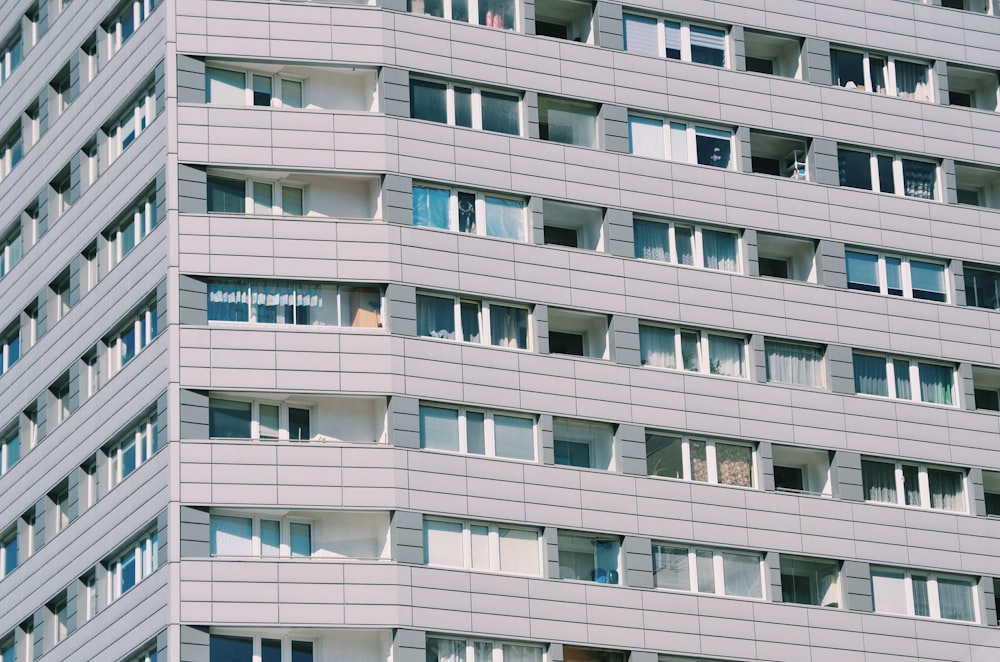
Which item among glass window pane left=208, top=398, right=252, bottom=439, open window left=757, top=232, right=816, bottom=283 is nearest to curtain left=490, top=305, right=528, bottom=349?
glass window pane left=208, top=398, right=252, bottom=439

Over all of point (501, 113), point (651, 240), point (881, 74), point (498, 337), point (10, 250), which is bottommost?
point (498, 337)

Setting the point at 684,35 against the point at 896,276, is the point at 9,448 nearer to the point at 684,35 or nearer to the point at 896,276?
the point at 684,35

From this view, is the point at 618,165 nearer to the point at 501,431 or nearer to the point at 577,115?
the point at 577,115

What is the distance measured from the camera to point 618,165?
268 ft

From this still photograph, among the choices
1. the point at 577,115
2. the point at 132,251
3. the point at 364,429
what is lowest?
the point at 364,429

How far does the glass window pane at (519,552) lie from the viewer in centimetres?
7594

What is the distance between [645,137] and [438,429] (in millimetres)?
12695

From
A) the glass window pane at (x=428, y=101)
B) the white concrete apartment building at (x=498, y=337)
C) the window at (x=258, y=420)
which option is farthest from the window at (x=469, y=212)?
the window at (x=258, y=420)

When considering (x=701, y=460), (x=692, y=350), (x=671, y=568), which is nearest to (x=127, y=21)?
(x=692, y=350)

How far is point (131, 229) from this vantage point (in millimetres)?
79938

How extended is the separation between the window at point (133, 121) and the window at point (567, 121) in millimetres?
11625

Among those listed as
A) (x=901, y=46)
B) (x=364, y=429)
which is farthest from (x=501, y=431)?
(x=901, y=46)

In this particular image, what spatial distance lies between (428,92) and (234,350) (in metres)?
10.4

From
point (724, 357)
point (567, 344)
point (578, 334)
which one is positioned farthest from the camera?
point (724, 357)
